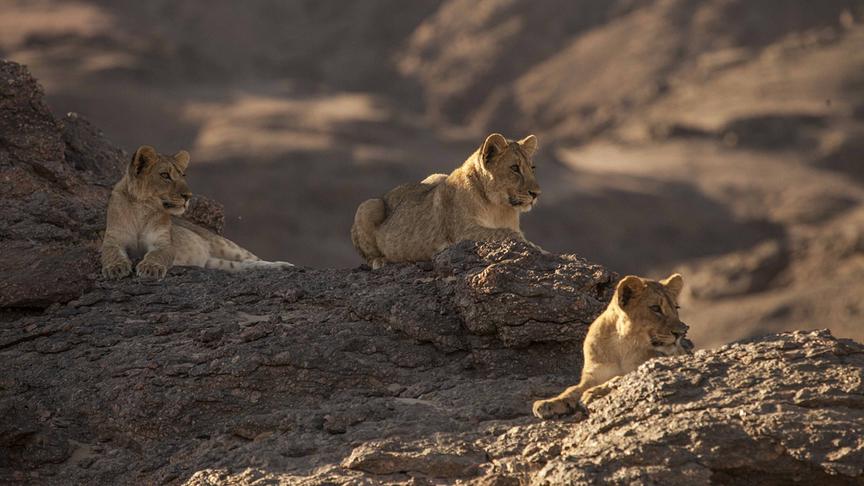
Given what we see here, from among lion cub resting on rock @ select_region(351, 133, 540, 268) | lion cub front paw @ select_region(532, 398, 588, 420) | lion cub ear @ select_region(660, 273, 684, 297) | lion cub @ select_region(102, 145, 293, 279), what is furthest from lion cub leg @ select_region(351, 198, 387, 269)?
lion cub front paw @ select_region(532, 398, 588, 420)

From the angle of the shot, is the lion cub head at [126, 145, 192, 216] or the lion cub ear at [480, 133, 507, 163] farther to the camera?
the lion cub head at [126, 145, 192, 216]

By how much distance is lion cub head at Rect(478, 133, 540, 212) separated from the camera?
1341cm

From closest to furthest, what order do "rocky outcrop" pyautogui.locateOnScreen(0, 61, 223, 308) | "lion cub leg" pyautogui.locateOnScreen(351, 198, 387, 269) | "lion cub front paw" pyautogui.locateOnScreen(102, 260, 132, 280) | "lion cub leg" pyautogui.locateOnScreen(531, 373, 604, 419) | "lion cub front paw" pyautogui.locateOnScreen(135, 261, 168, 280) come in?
1. "lion cub leg" pyautogui.locateOnScreen(531, 373, 604, 419)
2. "rocky outcrop" pyautogui.locateOnScreen(0, 61, 223, 308)
3. "lion cub front paw" pyautogui.locateOnScreen(102, 260, 132, 280)
4. "lion cub front paw" pyautogui.locateOnScreen(135, 261, 168, 280)
5. "lion cub leg" pyautogui.locateOnScreen(351, 198, 387, 269)

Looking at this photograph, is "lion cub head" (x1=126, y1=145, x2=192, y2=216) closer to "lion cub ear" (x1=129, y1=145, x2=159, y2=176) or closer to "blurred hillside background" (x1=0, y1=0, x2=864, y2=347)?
"lion cub ear" (x1=129, y1=145, x2=159, y2=176)

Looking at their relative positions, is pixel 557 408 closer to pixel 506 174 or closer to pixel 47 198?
pixel 506 174

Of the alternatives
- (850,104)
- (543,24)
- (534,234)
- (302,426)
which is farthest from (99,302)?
(543,24)

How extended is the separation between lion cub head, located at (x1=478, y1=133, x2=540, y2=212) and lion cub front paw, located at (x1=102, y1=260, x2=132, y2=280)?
3564mm

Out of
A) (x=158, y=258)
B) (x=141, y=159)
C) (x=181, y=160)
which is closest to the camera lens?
(x=158, y=258)

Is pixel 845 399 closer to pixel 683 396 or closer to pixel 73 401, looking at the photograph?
pixel 683 396

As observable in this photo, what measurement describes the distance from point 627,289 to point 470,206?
4687mm

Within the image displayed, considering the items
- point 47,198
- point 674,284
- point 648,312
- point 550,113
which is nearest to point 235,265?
point 47,198

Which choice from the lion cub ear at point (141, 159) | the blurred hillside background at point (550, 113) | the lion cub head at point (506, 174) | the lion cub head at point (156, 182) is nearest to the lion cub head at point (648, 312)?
the lion cub head at point (506, 174)

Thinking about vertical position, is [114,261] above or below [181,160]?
below

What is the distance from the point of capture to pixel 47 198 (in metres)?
14.8
